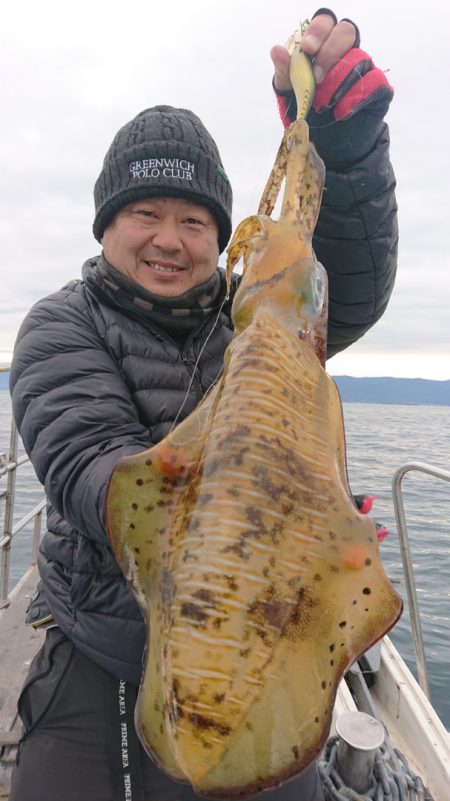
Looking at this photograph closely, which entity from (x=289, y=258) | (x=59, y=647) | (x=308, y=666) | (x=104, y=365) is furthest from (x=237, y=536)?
(x=59, y=647)

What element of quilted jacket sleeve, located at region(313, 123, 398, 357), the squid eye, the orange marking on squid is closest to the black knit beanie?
quilted jacket sleeve, located at region(313, 123, 398, 357)

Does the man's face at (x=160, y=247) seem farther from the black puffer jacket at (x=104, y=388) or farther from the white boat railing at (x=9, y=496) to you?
the white boat railing at (x=9, y=496)

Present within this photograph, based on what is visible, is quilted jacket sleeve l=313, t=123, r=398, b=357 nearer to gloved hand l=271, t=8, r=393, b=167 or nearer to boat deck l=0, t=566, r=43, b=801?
gloved hand l=271, t=8, r=393, b=167

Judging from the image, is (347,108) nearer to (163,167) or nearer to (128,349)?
(163,167)

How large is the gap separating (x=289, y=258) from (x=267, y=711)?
1257 millimetres

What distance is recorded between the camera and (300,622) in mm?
1221

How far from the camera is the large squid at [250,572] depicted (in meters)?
1.18

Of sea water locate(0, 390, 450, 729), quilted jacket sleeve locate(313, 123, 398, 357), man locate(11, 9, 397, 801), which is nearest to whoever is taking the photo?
man locate(11, 9, 397, 801)

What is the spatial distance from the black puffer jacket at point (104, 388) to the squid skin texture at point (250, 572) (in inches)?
13.4

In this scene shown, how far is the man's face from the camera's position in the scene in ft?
8.01

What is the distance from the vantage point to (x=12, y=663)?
441 cm

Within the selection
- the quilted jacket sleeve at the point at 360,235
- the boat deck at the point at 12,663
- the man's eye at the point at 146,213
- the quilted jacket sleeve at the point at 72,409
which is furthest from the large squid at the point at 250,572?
the boat deck at the point at 12,663

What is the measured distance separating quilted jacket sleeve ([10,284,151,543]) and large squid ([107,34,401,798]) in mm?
308

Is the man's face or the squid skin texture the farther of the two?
the man's face
